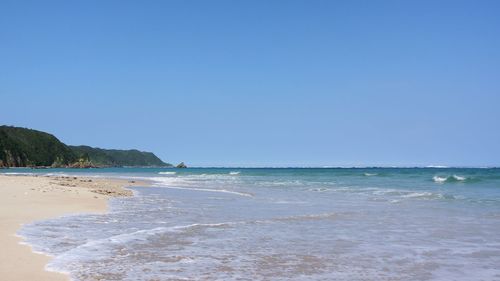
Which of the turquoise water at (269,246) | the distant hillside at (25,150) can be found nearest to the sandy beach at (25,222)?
the turquoise water at (269,246)

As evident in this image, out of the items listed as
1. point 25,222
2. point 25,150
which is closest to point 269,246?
point 25,222

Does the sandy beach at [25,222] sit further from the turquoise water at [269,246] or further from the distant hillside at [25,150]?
the distant hillside at [25,150]

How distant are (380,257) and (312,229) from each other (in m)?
3.65

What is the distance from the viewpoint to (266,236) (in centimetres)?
1062

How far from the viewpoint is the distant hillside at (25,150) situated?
164 m

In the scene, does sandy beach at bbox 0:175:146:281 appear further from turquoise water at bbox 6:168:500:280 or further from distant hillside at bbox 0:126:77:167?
distant hillside at bbox 0:126:77:167

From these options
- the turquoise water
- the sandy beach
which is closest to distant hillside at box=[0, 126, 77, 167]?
the sandy beach

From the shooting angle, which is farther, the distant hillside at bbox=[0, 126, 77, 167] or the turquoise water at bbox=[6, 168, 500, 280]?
the distant hillside at bbox=[0, 126, 77, 167]

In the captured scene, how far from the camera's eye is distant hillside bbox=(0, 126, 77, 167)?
16400cm

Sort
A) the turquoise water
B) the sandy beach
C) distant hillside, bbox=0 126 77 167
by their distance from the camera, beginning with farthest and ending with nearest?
1. distant hillside, bbox=0 126 77 167
2. the turquoise water
3. the sandy beach

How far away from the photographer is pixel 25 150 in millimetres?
179500

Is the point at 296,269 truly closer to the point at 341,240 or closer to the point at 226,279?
the point at 226,279

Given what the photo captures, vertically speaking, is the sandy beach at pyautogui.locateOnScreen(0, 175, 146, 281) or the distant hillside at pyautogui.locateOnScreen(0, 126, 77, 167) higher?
the distant hillside at pyautogui.locateOnScreen(0, 126, 77, 167)

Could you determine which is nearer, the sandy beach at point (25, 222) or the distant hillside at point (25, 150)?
the sandy beach at point (25, 222)
